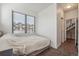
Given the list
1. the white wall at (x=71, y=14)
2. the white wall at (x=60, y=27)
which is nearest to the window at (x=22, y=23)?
the white wall at (x=60, y=27)

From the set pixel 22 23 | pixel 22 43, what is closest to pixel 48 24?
pixel 22 23

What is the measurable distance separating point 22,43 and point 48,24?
60 cm

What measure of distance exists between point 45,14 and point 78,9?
611 mm

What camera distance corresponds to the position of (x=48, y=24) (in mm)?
2068

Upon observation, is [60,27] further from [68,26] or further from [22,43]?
[22,43]

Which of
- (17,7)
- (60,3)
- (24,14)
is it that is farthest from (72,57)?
(17,7)

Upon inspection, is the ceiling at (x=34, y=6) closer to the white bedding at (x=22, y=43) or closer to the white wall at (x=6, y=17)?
the white wall at (x=6, y=17)

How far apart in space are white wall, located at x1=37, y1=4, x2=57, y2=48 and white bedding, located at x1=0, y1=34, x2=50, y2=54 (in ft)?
0.46

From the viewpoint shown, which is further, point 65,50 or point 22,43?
point 65,50

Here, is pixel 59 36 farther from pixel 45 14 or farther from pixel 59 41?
pixel 45 14

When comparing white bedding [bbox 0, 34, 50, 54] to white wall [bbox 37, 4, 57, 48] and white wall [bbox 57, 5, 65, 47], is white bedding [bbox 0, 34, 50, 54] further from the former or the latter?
white wall [bbox 57, 5, 65, 47]

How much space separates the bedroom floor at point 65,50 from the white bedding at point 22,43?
135mm

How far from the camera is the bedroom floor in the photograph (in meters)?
1.97

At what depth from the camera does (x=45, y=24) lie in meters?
2.07
